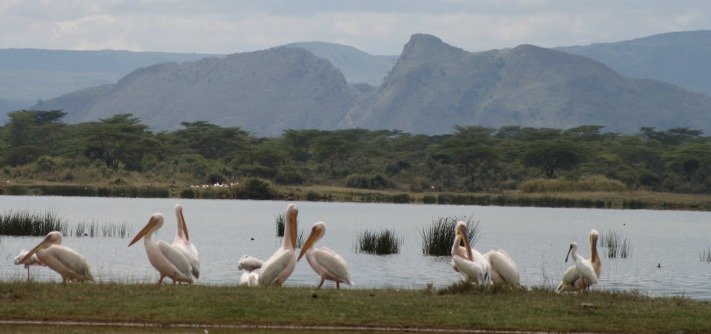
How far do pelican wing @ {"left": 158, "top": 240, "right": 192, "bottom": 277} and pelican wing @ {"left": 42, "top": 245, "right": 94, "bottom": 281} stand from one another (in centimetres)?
102

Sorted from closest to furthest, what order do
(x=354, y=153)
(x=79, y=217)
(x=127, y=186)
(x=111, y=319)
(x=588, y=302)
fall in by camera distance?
Answer: 1. (x=111, y=319)
2. (x=588, y=302)
3. (x=79, y=217)
4. (x=127, y=186)
5. (x=354, y=153)

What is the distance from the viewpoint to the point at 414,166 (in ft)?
269

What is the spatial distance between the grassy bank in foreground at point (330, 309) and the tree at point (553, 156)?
68.9m

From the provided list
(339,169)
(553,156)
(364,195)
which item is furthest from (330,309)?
(553,156)

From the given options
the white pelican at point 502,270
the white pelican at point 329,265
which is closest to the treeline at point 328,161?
the white pelican at point 329,265

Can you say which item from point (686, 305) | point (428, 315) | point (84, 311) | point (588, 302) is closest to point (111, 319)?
point (84, 311)

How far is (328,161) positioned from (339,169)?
9685 mm

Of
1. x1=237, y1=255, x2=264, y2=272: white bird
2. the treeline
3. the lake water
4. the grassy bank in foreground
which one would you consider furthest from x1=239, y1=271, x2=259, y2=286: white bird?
the treeline

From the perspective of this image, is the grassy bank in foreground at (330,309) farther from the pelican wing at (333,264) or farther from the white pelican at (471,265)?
the pelican wing at (333,264)

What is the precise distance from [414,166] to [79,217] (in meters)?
44.5

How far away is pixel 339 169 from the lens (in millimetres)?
80125

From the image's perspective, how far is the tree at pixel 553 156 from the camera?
83.8m

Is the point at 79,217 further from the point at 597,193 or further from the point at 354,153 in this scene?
the point at 354,153

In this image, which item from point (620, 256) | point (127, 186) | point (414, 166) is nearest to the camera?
point (620, 256)
